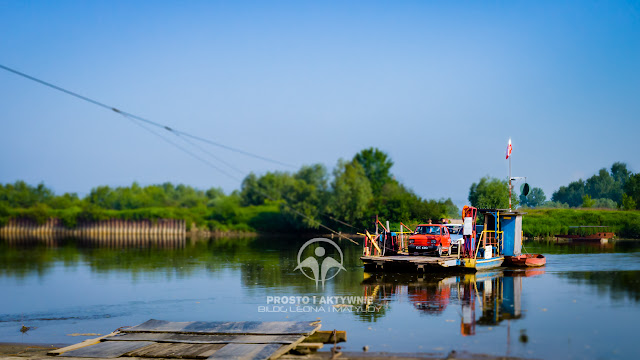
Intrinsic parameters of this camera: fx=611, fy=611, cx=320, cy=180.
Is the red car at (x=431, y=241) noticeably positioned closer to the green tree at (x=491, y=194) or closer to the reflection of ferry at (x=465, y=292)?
the reflection of ferry at (x=465, y=292)

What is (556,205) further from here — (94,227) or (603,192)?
(94,227)

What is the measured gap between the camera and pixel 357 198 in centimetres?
8588

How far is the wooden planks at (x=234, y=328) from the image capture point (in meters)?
15.2

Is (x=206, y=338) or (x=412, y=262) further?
(x=412, y=262)

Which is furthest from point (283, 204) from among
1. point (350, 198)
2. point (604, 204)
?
point (604, 204)

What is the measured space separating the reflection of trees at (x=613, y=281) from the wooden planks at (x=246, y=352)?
563 inches

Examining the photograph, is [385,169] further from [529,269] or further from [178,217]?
[529,269]

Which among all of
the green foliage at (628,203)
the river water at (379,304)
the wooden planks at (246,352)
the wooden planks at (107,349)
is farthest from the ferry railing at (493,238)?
the green foliage at (628,203)

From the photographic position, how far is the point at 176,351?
45.1ft

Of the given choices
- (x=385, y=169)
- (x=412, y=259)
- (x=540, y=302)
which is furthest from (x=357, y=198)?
(x=540, y=302)

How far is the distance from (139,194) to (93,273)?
11983cm

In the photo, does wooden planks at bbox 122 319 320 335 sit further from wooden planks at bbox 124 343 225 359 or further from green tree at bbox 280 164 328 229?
green tree at bbox 280 164 328 229

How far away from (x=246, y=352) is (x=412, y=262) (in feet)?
53.6

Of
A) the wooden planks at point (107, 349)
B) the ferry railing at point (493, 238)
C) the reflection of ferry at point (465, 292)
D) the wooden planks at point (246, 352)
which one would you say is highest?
the ferry railing at point (493, 238)
